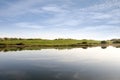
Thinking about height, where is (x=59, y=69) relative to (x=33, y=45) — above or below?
below

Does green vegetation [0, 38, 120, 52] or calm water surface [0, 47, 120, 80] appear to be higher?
green vegetation [0, 38, 120, 52]

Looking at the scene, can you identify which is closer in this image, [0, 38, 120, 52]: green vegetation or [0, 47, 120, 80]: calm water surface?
[0, 47, 120, 80]: calm water surface

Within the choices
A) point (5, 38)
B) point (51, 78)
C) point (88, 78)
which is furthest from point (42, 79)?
point (5, 38)

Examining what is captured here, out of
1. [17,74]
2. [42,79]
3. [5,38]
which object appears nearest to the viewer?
[42,79]

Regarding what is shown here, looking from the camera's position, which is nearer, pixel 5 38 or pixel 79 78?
pixel 79 78

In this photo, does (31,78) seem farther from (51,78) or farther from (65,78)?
(65,78)

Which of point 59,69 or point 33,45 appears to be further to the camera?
point 33,45

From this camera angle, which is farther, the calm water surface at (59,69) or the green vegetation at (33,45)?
the green vegetation at (33,45)

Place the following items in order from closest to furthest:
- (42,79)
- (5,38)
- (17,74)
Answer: (42,79)
(17,74)
(5,38)

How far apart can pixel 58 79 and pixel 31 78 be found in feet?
7.57

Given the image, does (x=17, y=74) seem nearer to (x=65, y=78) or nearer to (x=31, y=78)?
(x=31, y=78)

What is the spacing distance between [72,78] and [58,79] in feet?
4.14

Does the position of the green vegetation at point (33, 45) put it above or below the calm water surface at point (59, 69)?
above

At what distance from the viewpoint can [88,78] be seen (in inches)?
708
